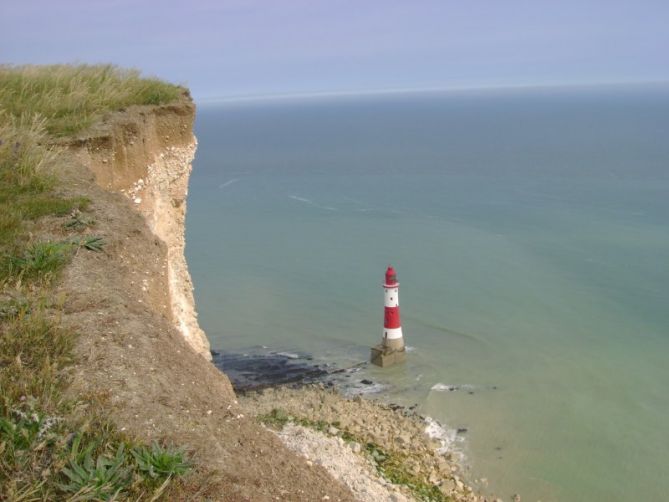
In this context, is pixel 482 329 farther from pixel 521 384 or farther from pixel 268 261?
pixel 268 261

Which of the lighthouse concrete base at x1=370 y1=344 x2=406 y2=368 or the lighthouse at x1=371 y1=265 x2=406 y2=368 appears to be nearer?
the lighthouse at x1=371 y1=265 x2=406 y2=368

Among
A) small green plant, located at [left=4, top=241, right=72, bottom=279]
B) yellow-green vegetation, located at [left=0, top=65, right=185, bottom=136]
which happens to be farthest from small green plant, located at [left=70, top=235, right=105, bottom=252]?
yellow-green vegetation, located at [left=0, top=65, right=185, bottom=136]

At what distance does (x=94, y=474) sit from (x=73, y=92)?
27.6 feet

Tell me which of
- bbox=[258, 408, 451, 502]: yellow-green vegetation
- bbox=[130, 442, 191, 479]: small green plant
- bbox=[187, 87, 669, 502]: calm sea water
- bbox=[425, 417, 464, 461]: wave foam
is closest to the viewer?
bbox=[130, 442, 191, 479]: small green plant

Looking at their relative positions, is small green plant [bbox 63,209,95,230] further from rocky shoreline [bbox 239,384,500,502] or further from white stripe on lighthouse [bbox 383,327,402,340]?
white stripe on lighthouse [bbox 383,327,402,340]

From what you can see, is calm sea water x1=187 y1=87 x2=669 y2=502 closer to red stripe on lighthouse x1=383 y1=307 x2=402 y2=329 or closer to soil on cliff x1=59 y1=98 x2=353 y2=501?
red stripe on lighthouse x1=383 y1=307 x2=402 y2=329

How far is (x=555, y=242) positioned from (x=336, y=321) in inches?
444

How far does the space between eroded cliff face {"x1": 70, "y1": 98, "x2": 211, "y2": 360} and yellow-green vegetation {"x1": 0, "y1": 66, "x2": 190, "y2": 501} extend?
1.40m

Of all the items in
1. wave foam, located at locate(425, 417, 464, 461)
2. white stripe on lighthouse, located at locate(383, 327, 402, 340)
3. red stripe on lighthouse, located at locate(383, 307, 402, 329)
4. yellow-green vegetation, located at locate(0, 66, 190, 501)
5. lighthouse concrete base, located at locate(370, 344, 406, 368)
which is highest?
yellow-green vegetation, located at locate(0, 66, 190, 501)

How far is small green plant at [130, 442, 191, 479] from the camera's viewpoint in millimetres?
3488

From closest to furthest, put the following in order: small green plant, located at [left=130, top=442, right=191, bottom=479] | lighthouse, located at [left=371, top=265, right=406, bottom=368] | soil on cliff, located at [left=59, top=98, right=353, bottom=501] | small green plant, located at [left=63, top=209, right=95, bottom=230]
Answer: small green plant, located at [left=130, top=442, right=191, bottom=479] → soil on cliff, located at [left=59, top=98, right=353, bottom=501] → small green plant, located at [left=63, top=209, right=95, bottom=230] → lighthouse, located at [left=371, top=265, right=406, bottom=368]

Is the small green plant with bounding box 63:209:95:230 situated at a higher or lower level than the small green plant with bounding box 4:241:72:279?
higher

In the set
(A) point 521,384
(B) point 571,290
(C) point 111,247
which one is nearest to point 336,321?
(A) point 521,384

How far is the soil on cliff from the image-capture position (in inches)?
151
